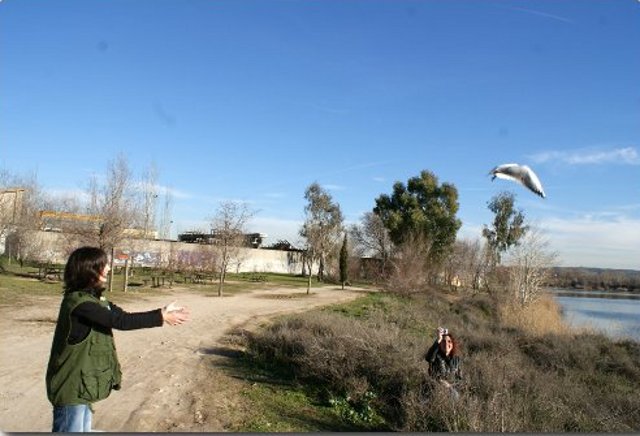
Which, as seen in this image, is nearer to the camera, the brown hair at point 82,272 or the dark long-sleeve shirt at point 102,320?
the dark long-sleeve shirt at point 102,320

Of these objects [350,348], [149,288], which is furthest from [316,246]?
[350,348]

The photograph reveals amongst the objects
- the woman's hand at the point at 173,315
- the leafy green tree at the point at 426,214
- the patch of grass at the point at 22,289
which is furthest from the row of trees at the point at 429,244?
the woman's hand at the point at 173,315

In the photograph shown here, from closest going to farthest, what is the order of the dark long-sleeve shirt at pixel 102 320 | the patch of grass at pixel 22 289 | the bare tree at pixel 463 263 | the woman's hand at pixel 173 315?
1. the dark long-sleeve shirt at pixel 102 320
2. the woman's hand at pixel 173 315
3. the patch of grass at pixel 22 289
4. the bare tree at pixel 463 263

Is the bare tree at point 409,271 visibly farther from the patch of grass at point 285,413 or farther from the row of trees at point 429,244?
the patch of grass at point 285,413

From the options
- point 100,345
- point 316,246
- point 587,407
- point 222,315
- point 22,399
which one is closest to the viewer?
point 100,345

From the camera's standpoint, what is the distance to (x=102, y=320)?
3.45 metres

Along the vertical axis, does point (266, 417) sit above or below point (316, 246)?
below

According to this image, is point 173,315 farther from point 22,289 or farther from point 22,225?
point 22,225

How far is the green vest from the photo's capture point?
137 inches

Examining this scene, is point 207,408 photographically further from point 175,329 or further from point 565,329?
point 565,329

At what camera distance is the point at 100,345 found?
11.7 feet

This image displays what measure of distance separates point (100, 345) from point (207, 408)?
4.16 m

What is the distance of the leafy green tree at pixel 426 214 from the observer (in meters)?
44.8

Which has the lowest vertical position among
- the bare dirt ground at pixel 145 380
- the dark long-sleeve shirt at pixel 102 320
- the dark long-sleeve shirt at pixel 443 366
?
the bare dirt ground at pixel 145 380
